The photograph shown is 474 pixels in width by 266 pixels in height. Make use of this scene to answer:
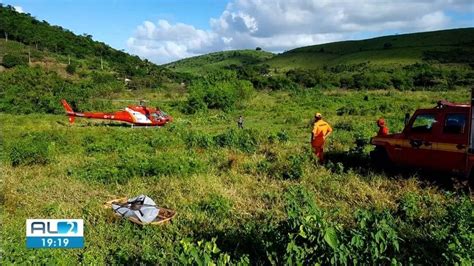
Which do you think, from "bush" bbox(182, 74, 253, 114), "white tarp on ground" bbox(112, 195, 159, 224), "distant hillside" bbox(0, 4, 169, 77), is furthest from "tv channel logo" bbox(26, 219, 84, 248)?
"distant hillside" bbox(0, 4, 169, 77)

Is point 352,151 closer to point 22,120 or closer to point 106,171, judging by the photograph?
point 106,171

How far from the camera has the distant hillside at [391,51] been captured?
8862 cm

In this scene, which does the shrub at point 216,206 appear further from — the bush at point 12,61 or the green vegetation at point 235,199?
the bush at point 12,61

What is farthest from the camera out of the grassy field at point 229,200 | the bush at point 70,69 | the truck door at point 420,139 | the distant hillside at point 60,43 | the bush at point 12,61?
the distant hillside at point 60,43

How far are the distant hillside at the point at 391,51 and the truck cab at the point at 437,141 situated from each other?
7794 cm

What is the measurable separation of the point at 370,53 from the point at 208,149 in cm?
9831

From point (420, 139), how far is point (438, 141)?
0.55m

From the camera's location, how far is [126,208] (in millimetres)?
8008

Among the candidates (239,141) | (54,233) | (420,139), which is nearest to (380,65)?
(239,141)

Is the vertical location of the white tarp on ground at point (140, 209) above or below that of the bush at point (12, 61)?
below

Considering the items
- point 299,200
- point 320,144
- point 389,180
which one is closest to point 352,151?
point 320,144

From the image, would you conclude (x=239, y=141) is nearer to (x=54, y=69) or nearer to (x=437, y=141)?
(x=437, y=141)

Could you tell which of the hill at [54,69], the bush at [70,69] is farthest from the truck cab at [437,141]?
the bush at [70,69]

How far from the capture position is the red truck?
30.1 feet
